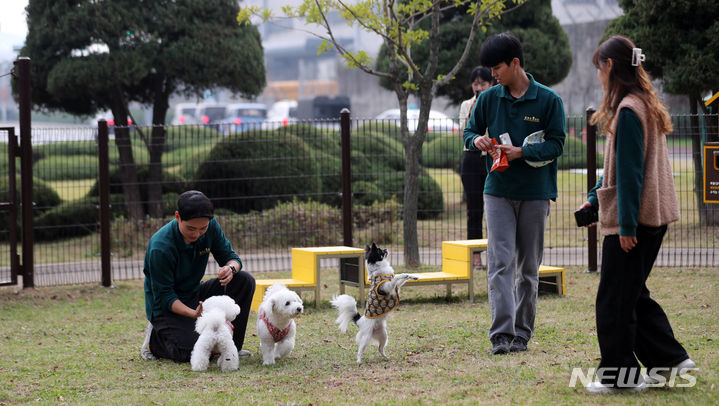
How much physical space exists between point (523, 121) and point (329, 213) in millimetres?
6803

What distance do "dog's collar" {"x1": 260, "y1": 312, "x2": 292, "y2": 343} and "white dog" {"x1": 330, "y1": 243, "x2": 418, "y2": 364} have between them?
1.32ft

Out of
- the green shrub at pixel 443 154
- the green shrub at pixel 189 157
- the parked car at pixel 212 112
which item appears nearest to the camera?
the green shrub at pixel 443 154

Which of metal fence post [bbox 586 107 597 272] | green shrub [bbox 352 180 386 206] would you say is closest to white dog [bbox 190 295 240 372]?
metal fence post [bbox 586 107 597 272]

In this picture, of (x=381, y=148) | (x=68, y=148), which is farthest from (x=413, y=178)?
(x=68, y=148)

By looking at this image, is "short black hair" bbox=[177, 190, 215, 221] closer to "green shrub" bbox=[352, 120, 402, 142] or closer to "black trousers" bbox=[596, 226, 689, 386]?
"black trousers" bbox=[596, 226, 689, 386]

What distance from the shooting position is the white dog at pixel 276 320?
18.1 feet

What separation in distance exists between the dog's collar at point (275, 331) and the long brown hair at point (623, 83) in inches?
104

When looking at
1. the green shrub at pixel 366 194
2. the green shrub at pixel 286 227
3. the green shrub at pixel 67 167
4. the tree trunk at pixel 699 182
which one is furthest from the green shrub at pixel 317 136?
the tree trunk at pixel 699 182

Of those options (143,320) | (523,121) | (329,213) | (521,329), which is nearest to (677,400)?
(521,329)

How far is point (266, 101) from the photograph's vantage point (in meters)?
59.8

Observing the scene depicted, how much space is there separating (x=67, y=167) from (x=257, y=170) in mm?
2789

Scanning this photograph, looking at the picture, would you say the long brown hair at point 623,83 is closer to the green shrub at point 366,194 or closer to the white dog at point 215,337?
the white dog at point 215,337

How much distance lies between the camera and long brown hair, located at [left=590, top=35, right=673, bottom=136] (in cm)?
411

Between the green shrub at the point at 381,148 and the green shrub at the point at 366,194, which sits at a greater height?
the green shrub at the point at 381,148
